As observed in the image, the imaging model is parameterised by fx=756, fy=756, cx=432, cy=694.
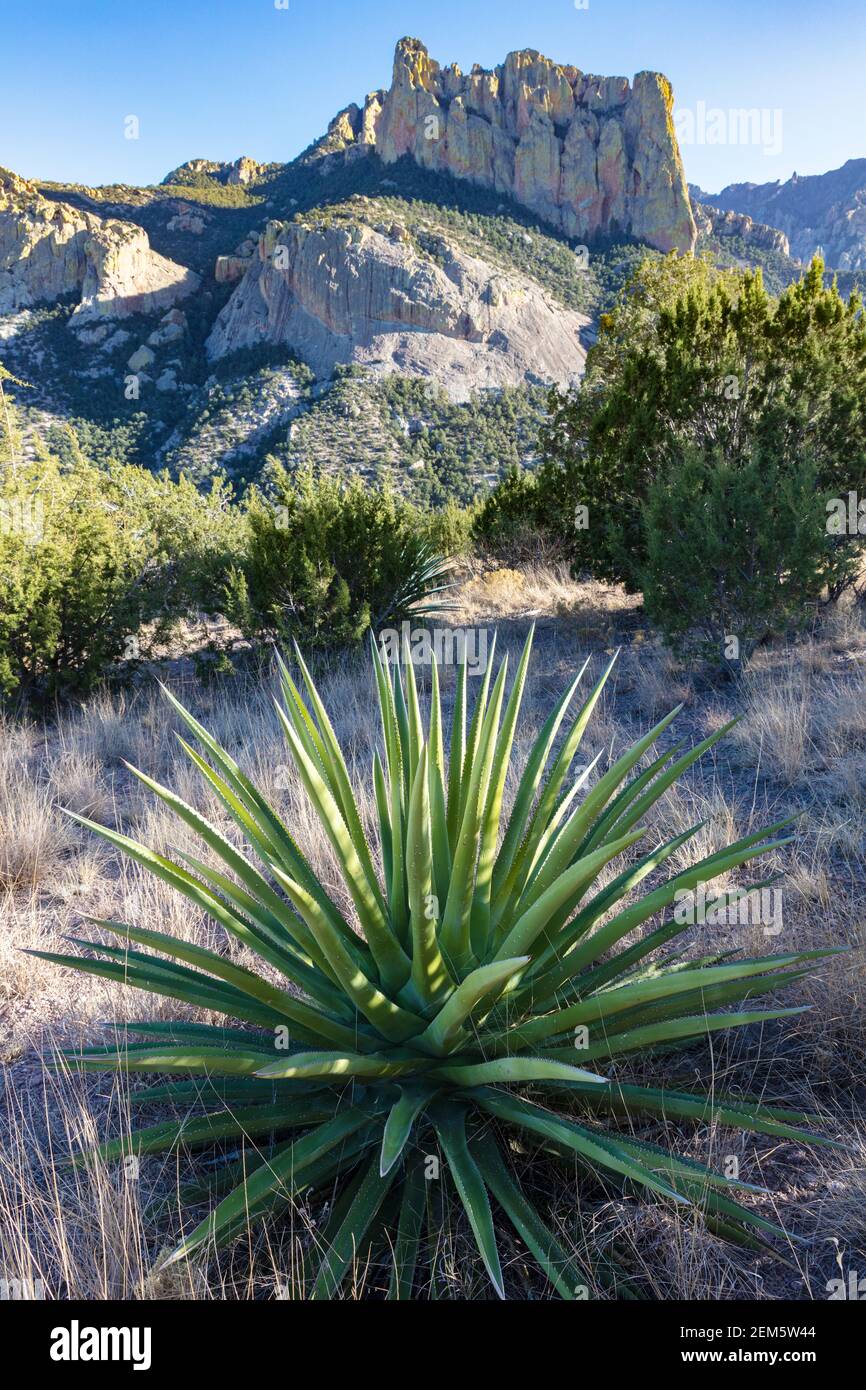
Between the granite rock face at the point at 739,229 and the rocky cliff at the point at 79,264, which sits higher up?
the granite rock face at the point at 739,229

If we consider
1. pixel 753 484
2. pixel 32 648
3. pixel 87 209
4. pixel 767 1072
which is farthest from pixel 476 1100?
pixel 87 209

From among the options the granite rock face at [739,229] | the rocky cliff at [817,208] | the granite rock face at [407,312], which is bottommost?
the granite rock face at [407,312]

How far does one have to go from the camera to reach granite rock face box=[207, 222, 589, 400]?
189 ft

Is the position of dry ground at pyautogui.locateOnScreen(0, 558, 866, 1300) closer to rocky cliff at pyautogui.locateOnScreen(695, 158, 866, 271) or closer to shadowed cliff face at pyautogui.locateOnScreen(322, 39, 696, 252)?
shadowed cliff face at pyautogui.locateOnScreen(322, 39, 696, 252)

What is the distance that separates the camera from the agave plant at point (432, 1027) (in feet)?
4.56

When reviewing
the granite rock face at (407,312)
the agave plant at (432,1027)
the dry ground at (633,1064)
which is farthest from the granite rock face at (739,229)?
the agave plant at (432,1027)

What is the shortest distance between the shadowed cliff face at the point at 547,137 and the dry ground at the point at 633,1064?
254ft

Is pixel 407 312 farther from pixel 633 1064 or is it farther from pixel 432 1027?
pixel 432 1027

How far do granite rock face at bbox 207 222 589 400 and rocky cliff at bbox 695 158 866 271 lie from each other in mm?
41920

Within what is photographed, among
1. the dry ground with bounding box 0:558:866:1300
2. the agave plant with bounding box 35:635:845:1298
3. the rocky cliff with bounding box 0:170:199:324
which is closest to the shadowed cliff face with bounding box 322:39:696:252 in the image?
the rocky cliff with bounding box 0:170:199:324

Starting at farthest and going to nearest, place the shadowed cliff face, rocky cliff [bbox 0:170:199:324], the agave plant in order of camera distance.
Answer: the shadowed cliff face, rocky cliff [bbox 0:170:199:324], the agave plant

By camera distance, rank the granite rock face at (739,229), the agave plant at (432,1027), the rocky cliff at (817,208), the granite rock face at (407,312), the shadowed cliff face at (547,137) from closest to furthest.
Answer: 1. the agave plant at (432,1027)
2. the granite rock face at (407,312)
3. the shadowed cliff face at (547,137)
4. the granite rock face at (739,229)
5. the rocky cliff at (817,208)

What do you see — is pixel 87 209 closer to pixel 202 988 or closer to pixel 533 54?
pixel 533 54

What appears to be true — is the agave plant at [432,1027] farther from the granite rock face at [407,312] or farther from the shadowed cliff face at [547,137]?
the shadowed cliff face at [547,137]
